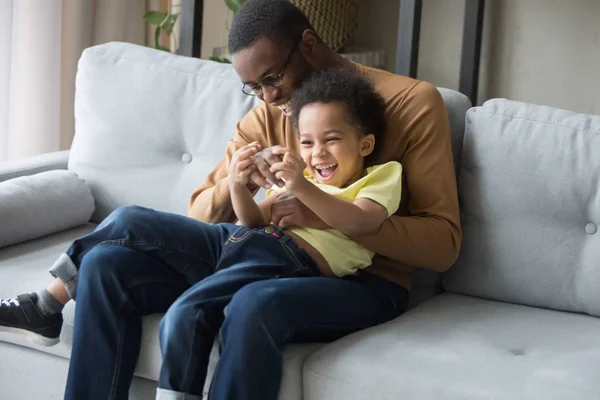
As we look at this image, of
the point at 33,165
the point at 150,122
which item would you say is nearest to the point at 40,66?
the point at 33,165

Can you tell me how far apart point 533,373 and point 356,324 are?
34cm

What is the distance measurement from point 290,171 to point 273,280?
200mm

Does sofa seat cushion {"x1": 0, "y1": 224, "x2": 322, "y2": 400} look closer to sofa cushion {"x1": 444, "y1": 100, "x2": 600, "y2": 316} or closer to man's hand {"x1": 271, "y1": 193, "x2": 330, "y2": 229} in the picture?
man's hand {"x1": 271, "y1": 193, "x2": 330, "y2": 229}

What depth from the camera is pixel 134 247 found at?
1.70m

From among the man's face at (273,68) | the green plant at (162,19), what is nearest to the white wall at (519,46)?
the green plant at (162,19)

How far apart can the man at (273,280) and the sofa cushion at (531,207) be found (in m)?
0.12

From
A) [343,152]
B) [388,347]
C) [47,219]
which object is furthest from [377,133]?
[47,219]

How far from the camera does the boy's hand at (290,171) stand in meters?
1.58

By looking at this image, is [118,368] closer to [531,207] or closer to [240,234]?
[240,234]

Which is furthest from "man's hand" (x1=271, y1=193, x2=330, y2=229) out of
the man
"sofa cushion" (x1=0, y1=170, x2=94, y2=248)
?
"sofa cushion" (x1=0, y1=170, x2=94, y2=248)

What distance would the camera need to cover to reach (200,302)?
1.60 m

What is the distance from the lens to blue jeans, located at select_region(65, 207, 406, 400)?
1509 mm

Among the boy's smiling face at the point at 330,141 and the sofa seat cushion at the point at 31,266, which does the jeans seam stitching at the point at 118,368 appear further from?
the boy's smiling face at the point at 330,141

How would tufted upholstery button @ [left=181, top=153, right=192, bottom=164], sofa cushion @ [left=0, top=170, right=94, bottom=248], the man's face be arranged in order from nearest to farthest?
the man's face → sofa cushion @ [left=0, top=170, right=94, bottom=248] → tufted upholstery button @ [left=181, top=153, right=192, bottom=164]
